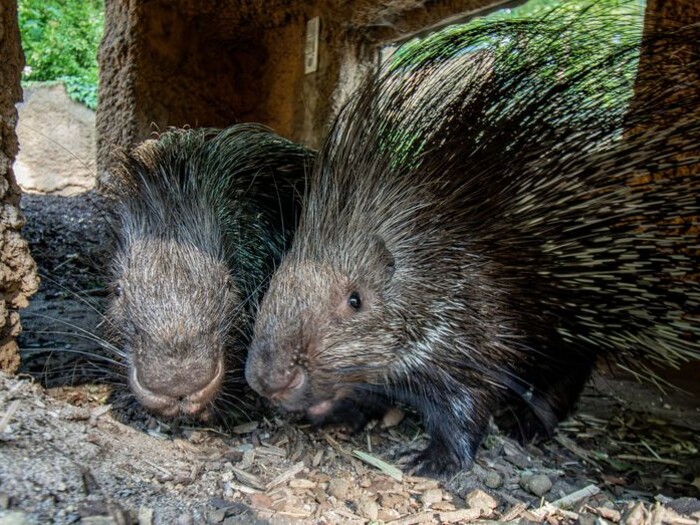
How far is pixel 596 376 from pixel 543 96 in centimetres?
191

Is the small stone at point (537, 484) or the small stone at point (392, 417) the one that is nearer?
the small stone at point (537, 484)

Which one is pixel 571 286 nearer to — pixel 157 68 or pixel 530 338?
pixel 530 338

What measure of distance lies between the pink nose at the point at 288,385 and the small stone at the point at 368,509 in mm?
400

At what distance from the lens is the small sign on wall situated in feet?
15.5

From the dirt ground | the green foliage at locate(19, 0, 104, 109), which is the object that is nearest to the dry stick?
the dirt ground

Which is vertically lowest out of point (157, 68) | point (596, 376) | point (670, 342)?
point (596, 376)

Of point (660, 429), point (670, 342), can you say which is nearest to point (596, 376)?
point (660, 429)

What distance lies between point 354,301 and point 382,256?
225 millimetres

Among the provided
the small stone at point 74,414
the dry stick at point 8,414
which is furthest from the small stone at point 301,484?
the dry stick at point 8,414

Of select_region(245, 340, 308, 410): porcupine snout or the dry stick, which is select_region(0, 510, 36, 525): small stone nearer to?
the dry stick

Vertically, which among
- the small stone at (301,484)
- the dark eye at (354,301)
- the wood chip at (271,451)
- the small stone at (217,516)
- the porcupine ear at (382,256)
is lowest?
the wood chip at (271,451)

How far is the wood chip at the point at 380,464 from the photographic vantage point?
2107 millimetres

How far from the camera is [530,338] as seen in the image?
2383 mm

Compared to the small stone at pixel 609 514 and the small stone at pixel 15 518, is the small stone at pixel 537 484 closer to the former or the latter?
the small stone at pixel 609 514
